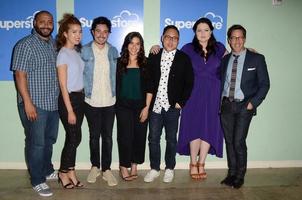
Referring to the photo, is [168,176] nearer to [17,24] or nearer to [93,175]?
[93,175]

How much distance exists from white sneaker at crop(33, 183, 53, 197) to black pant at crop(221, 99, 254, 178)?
2.06 m

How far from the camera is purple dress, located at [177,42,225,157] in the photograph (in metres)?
3.55

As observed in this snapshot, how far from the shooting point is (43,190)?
3.22 metres

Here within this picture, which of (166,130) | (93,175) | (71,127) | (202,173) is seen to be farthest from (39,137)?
(202,173)

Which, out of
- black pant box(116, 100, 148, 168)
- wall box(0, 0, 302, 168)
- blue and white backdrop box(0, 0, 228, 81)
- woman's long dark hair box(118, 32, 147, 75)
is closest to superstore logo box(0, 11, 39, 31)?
blue and white backdrop box(0, 0, 228, 81)

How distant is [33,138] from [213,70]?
6.98 ft

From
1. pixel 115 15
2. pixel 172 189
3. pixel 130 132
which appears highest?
pixel 115 15

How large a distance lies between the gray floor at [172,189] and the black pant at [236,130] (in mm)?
274

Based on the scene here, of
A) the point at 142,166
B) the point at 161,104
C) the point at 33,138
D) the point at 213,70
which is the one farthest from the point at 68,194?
the point at 213,70

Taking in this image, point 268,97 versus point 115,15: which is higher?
point 115,15

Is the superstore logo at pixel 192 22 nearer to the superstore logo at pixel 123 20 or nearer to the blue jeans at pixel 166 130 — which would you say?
the superstore logo at pixel 123 20

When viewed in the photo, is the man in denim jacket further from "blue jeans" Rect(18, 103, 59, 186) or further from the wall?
the wall

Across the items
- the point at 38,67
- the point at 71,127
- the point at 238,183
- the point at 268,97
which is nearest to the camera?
the point at 38,67

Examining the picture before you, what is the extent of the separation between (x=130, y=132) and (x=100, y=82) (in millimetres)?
672
